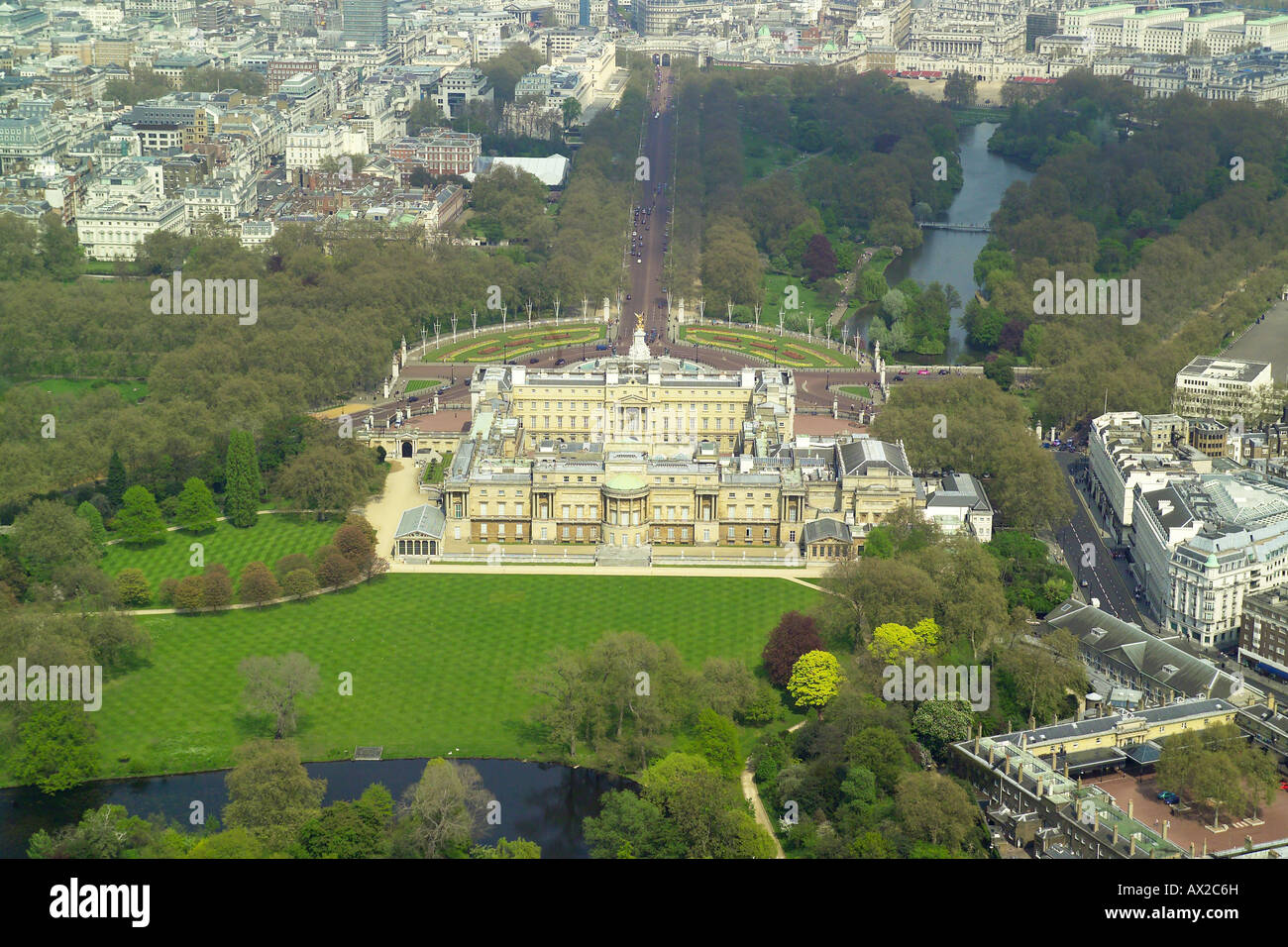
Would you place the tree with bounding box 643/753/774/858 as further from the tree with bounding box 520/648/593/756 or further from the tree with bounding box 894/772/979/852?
the tree with bounding box 520/648/593/756

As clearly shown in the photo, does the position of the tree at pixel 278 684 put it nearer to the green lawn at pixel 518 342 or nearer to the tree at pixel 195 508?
the tree at pixel 195 508

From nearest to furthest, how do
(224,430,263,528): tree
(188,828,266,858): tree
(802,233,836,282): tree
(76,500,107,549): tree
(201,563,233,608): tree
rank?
(188,828,266,858): tree < (201,563,233,608): tree < (76,500,107,549): tree < (224,430,263,528): tree < (802,233,836,282): tree

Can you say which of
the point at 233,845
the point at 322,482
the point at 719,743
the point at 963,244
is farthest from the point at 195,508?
the point at 963,244

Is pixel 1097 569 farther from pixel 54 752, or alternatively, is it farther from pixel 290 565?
pixel 54 752

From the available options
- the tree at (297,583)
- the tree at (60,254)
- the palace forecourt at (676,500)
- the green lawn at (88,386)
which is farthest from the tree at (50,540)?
the tree at (60,254)

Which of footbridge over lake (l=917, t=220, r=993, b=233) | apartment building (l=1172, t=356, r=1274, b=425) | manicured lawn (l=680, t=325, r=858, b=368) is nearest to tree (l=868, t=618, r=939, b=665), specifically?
apartment building (l=1172, t=356, r=1274, b=425)

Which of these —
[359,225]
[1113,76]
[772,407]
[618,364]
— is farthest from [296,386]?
[1113,76]
